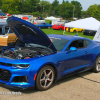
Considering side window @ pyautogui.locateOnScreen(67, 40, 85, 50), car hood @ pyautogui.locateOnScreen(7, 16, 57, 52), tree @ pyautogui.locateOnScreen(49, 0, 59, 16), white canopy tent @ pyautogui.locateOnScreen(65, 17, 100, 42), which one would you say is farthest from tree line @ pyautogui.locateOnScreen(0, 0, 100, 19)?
car hood @ pyautogui.locateOnScreen(7, 16, 57, 52)

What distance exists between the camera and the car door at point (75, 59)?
5.05m

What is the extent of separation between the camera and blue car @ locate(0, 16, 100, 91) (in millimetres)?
4133

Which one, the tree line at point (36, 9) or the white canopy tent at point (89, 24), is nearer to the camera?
the white canopy tent at point (89, 24)

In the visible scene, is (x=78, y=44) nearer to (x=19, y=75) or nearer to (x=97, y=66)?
(x=97, y=66)

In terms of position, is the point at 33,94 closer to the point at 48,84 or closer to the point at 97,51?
the point at 48,84

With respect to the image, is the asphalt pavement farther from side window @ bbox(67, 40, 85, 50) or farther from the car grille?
side window @ bbox(67, 40, 85, 50)

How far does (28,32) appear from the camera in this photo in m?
5.06

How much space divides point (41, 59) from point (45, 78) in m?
0.54

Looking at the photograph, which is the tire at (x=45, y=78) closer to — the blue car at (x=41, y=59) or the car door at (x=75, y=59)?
the blue car at (x=41, y=59)

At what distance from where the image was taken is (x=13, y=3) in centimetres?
5147

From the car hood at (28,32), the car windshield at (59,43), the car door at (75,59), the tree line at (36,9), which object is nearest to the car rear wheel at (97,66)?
the car door at (75,59)

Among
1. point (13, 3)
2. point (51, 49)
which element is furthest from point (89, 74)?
point (13, 3)

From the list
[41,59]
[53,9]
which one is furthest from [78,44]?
[53,9]

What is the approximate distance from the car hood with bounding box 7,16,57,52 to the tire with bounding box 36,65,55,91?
71 cm
